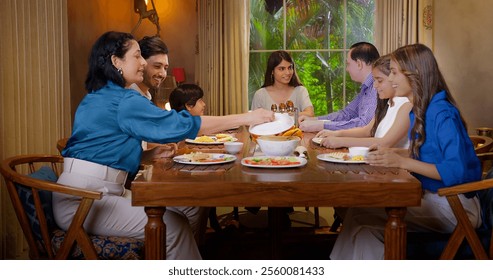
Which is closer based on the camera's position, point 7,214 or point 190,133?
point 190,133

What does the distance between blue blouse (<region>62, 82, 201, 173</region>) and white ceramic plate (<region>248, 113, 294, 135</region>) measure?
23 cm

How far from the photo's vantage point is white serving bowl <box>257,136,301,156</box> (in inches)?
88.6

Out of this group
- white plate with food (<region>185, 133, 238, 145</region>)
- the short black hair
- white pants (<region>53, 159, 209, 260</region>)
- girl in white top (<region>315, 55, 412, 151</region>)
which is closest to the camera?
white pants (<region>53, 159, 209, 260</region>)

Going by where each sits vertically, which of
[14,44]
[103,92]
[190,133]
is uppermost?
[14,44]

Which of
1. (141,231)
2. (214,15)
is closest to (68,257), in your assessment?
(141,231)

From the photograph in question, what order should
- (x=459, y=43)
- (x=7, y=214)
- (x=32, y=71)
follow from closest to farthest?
(x=7, y=214)
(x=32, y=71)
(x=459, y=43)

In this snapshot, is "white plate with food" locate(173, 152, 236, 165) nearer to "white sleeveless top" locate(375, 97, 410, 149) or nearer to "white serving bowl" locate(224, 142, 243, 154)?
"white serving bowl" locate(224, 142, 243, 154)

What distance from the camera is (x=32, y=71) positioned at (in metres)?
3.46

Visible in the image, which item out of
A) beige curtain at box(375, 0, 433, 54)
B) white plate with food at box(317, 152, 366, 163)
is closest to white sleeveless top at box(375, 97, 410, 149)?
white plate with food at box(317, 152, 366, 163)

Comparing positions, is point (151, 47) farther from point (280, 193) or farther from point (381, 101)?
point (280, 193)

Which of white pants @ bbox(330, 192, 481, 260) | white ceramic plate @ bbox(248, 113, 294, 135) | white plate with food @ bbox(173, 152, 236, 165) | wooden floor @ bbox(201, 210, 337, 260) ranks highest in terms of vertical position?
white ceramic plate @ bbox(248, 113, 294, 135)
